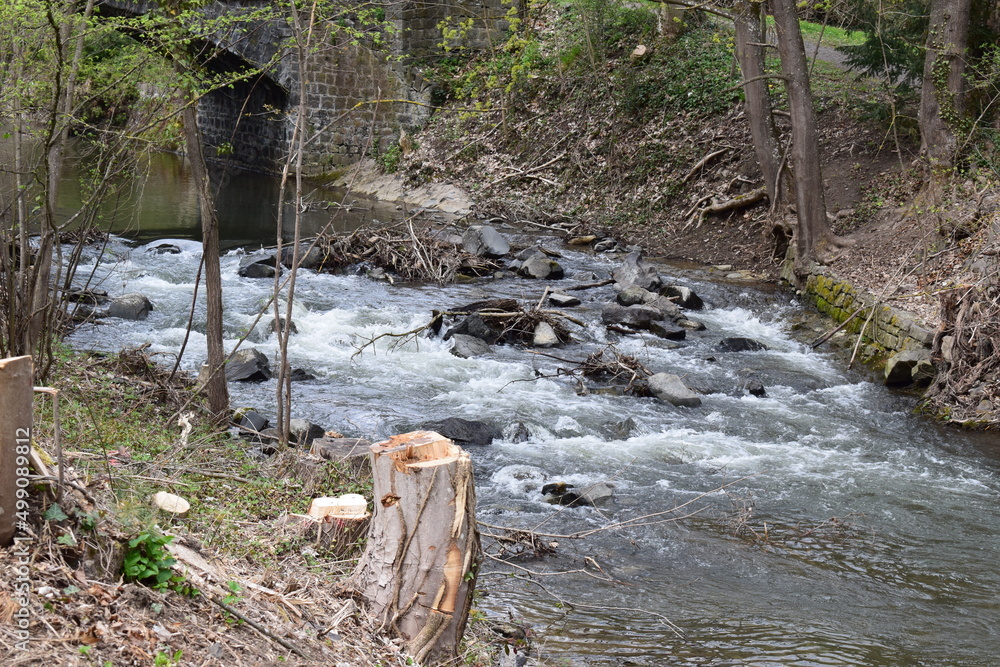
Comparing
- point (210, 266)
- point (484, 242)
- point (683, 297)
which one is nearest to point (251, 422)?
point (210, 266)

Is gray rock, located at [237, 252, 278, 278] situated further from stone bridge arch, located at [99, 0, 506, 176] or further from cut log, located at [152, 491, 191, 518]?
cut log, located at [152, 491, 191, 518]

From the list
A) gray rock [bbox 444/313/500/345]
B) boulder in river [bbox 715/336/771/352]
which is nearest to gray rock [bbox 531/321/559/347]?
gray rock [bbox 444/313/500/345]

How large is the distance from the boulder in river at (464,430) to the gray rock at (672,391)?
2.02 meters

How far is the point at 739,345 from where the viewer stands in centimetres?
1100

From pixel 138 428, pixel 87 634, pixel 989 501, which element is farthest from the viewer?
pixel 989 501

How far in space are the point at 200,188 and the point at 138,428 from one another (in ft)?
5.83

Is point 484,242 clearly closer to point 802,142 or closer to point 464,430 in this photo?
point 802,142

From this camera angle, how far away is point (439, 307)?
1232 cm

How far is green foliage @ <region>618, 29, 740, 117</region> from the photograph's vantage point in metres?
18.2

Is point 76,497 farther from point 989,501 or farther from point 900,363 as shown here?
point 900,363

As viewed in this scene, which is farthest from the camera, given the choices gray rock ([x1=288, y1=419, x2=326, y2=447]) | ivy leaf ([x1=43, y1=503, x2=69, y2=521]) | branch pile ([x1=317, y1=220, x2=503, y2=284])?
branch pile ([x1=317, y1=220, x2=503, y2=284])

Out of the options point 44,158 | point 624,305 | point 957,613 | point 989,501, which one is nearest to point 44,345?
point 44,158

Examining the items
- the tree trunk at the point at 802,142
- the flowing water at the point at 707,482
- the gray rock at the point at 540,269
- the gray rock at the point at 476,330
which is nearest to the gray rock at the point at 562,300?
the flowing water at the point at 707,482

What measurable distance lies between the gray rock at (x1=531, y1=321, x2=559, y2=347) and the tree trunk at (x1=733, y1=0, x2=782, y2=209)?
505 cm
